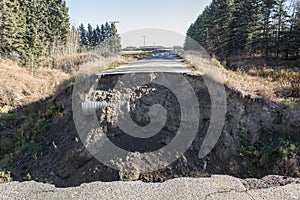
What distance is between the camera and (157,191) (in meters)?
3.54

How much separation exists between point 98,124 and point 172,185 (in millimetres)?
3808

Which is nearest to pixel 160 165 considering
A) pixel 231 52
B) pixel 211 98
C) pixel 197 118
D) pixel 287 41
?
pixel 197 118

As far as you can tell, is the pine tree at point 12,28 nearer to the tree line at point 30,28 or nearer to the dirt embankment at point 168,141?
the tree line at point 30,28

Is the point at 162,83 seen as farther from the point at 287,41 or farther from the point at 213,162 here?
the point at 287,41

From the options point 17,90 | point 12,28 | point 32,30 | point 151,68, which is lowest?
point 17,90

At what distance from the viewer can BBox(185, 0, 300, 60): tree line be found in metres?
25.9

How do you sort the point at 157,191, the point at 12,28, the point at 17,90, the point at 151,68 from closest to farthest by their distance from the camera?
the point at 157,191 → the point at 151,68 → the point at 17,90 → the point at 12,28

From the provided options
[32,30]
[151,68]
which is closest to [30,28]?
[32,30]

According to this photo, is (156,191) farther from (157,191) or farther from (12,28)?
(12,28)

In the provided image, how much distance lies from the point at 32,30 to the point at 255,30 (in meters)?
27.7

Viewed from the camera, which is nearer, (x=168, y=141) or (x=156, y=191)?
(x=156, y=191)

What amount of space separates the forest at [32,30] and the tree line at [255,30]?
1681 cm

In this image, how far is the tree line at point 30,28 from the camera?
78.7ft

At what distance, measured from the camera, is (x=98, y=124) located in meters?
6.92
